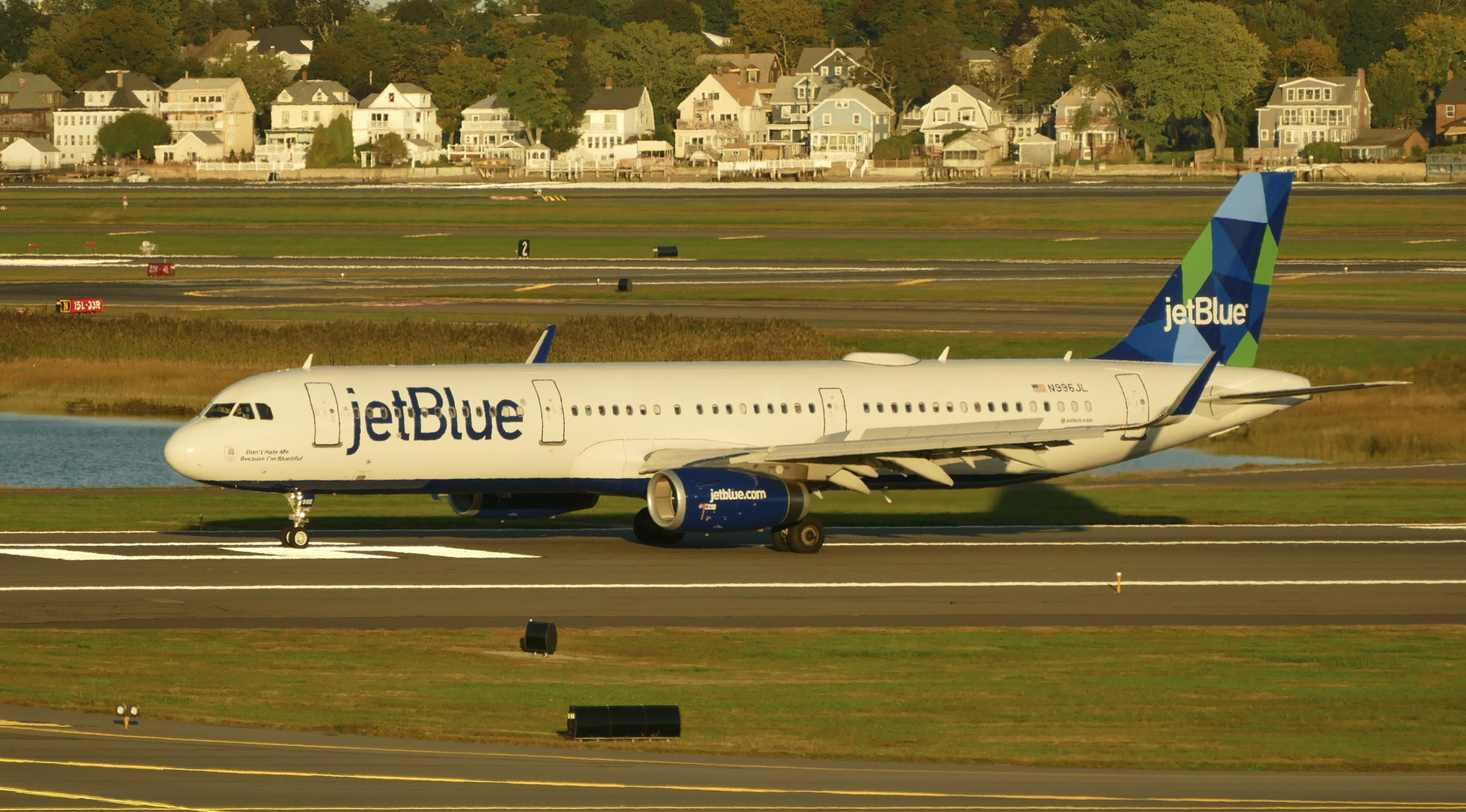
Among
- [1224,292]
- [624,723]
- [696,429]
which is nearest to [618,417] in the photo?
[696,429]

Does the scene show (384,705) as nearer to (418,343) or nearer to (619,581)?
(619,581)

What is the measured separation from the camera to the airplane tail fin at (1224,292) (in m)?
53.2

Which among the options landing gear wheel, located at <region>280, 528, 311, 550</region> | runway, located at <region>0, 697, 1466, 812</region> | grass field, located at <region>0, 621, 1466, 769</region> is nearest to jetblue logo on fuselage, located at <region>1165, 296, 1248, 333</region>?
grass field, located at <region>0, 621, 1466, 769</region>

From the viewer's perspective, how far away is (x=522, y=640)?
3562 centimetres

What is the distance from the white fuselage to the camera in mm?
44375

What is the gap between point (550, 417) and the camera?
45562 millimetres

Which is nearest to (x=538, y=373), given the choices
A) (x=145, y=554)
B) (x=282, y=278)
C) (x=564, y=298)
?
(x=145, y=554)

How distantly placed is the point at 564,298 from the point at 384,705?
75687 mm

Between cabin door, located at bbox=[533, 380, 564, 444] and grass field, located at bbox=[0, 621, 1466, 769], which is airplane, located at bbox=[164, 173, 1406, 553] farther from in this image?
grass field, located at bbox=[0, 621, 1466, 769]

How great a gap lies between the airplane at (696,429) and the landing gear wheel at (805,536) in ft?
0.16

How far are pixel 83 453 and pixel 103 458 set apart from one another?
5.14ft

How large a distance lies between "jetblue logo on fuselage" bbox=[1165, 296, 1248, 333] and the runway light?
24.5 meters

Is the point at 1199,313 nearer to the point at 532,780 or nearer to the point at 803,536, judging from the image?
the point at 803,536

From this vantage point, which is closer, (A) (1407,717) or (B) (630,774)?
(B) (630,774)
